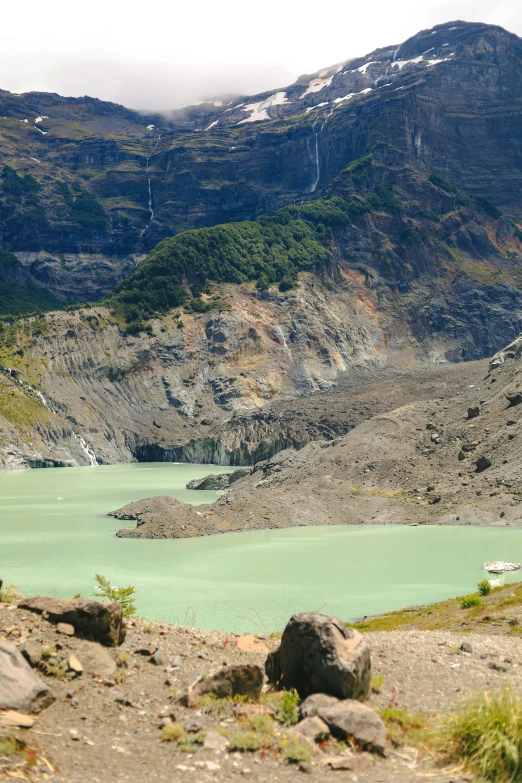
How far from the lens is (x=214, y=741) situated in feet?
43.4

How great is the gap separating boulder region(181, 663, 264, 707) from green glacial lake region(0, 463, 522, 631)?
42.0 feet

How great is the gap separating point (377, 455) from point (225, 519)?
2426 centimetres

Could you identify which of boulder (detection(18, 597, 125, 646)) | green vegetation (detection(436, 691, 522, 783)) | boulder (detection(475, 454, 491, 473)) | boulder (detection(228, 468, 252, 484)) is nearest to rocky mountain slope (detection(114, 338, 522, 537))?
boulder (detection(475, 454, 491, 473))

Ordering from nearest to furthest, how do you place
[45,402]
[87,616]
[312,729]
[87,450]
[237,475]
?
[312,729] < [87,616] < [237,475] < [87,450] < [45,402]

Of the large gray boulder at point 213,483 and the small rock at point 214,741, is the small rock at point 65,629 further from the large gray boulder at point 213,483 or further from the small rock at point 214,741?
the large gray boulder at point 213,483

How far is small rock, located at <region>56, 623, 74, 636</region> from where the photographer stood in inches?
603

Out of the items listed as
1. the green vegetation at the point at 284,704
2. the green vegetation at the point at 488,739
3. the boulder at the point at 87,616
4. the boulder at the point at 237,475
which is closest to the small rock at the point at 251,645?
the green vegetation at the point at 284,704

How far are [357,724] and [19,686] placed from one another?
5.20 metres

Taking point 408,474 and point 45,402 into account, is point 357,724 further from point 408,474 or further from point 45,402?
point 45,402

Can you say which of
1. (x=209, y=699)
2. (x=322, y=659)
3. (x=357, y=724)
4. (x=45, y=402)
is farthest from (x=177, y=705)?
(x=45, y=402)

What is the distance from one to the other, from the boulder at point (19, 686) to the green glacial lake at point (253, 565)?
14.5 meters

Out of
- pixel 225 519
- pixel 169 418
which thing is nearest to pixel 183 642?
pixel 225 519

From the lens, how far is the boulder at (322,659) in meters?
14.5

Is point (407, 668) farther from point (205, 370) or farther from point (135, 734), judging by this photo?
point (205, 370)
